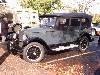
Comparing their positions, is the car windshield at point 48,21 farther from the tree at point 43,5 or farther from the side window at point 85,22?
the tree at point 43,5

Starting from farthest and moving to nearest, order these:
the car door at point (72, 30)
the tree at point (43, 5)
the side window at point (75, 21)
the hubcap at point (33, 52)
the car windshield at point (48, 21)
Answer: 1. the tree at point (43, 5)
2. the side window at point (75, 21)
3. the car door at point (72, 30)
4. the car windshield at point (48, 21)
5. the hubcap at point (33, 52)

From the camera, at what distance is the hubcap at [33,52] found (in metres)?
10.6

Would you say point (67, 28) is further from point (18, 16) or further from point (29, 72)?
point (18, 16)

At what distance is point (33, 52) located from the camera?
34.9 feet

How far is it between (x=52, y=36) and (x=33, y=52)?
1.31 meters

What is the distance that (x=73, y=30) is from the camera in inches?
489

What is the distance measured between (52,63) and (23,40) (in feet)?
5.20

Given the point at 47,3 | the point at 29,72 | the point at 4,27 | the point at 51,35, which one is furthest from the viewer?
the point at 47,3

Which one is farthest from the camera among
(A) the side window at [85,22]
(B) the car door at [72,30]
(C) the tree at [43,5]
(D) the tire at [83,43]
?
(C) the tree at [43,5]

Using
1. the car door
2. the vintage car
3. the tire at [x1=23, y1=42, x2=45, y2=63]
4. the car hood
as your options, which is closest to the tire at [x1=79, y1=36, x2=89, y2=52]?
the vintage car

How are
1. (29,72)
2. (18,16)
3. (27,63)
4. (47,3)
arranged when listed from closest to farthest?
(29,72) → (27,63) → (18,16) → (47,3)

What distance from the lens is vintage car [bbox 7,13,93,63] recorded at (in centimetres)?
1064

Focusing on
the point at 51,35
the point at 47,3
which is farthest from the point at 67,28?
the point at 47,3

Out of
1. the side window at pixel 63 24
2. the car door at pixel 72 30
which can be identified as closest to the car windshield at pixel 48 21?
the side window at pixel 63 24
